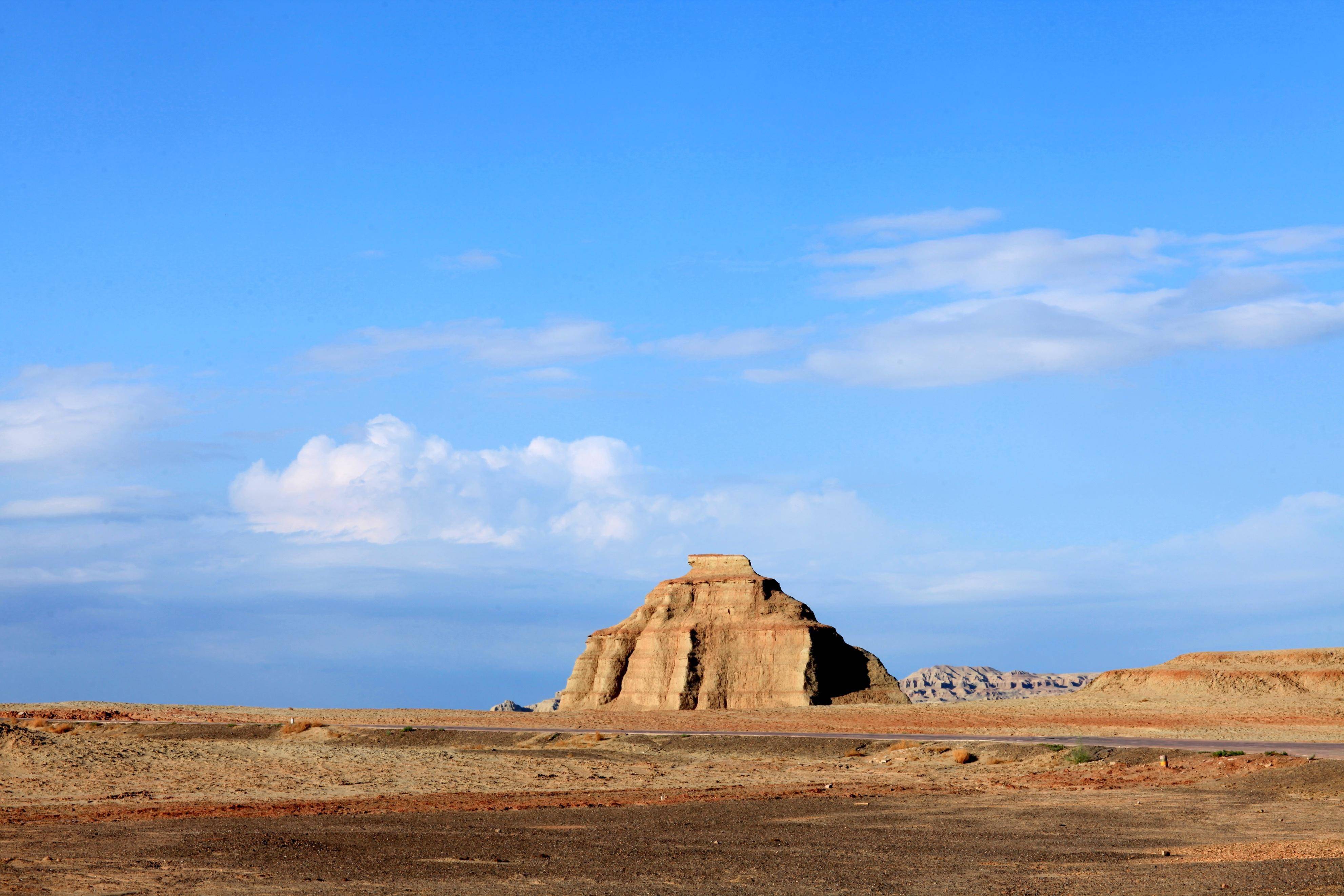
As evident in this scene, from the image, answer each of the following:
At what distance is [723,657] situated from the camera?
9538 cm

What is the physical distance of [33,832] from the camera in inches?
1001

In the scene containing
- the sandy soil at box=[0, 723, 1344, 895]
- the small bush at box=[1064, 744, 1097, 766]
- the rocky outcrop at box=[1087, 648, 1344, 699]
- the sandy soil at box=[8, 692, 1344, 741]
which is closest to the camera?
the sandy soil at box=[0, 723, 1344, 895]

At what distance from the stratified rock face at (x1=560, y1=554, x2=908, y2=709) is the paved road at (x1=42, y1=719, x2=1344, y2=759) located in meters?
31.1

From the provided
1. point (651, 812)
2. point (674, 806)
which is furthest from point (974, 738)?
point (651, 812)

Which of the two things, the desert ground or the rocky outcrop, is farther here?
the rocky outcrop

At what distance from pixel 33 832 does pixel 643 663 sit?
7348cm

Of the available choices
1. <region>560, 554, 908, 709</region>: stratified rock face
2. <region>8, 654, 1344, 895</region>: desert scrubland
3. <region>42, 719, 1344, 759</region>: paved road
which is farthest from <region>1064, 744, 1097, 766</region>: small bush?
<region>560, 554, 908, 709</region>: stratified rock face

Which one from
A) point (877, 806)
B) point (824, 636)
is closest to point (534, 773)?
point (877, 806)

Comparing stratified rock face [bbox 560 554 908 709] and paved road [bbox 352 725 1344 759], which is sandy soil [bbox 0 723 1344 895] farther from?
stratified rock face [bbox 560 554 908 709]

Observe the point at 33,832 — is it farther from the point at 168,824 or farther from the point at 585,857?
the point at 585,857

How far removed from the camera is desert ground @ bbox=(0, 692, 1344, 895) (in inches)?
782

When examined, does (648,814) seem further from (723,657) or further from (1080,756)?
(723,657)

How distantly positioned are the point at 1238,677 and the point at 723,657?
36410 mm

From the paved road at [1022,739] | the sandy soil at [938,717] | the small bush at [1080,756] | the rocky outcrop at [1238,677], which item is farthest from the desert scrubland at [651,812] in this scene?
the rocky outcrop at [1238,677]
